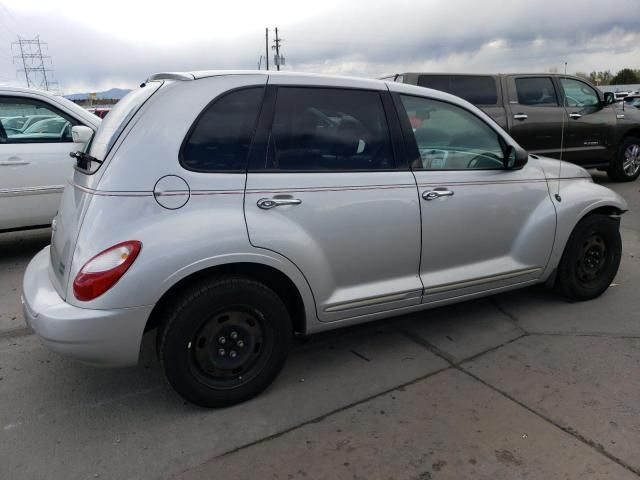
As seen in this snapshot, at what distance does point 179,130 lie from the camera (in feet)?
8.68

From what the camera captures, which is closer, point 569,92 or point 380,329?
point 380,329

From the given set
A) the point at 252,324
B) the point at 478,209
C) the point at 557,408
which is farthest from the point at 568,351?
the point at 252,324

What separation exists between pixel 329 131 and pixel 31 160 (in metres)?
3.84

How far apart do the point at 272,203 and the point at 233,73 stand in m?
0.78

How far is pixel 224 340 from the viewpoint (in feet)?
8.96

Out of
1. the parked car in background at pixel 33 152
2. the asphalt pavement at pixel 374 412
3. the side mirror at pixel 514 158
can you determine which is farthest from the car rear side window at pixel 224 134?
the parked car in background at pixel 33 152

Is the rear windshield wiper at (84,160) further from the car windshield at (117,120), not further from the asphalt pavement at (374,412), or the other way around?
the asphalt pavement at (374,412)

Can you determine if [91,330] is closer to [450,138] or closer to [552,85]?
[450,138]

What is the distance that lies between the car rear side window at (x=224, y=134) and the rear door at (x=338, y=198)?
2.8 inches

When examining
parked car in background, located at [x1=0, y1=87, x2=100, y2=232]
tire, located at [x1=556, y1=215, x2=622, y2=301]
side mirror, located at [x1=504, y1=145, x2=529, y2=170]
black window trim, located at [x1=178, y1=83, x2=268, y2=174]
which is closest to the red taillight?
black window trim, located at [x1=178, y1=83, x2=268, y2=174]

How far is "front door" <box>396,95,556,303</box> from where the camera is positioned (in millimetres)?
3299

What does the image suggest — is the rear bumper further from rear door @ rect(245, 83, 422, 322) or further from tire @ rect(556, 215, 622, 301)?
tire @ rect(556, 215, 622, 301)

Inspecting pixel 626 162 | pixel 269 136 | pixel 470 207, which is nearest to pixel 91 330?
pixel 269 136

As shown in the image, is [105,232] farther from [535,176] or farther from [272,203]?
[535,176]
